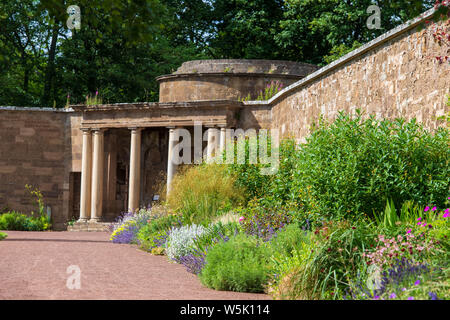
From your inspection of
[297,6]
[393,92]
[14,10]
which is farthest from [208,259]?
[14,10]

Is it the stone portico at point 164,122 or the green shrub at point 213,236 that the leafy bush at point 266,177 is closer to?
the green shrub at point 213,236

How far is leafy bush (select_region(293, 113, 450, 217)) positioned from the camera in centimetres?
909

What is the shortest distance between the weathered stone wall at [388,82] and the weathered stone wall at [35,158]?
1260 cm

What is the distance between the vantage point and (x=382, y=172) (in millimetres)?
9273

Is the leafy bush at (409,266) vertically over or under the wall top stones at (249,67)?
under

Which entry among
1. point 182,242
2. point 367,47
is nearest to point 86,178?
point 182,242

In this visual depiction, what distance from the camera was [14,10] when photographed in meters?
33.1

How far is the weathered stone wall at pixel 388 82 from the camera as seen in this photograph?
33.2 feet

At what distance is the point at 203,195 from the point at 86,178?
10941 millimetres

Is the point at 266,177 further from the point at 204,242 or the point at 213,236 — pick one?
the point at 204,242

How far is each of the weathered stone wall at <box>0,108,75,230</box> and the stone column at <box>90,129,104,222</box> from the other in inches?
78.5

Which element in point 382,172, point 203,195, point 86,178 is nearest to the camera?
point 382,172

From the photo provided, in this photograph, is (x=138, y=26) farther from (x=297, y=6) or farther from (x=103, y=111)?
(x=297, y=6)

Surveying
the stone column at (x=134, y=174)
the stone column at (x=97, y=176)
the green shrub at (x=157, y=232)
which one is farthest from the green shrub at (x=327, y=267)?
the stone column at (x=97, y=176)
